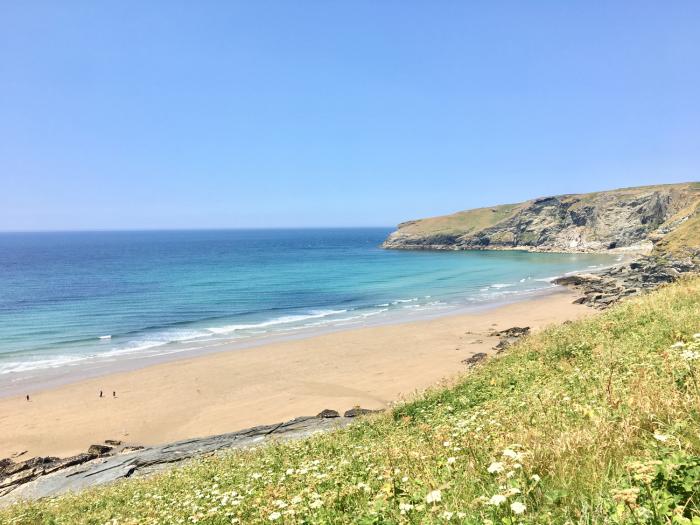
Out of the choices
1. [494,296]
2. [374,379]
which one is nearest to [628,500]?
[374,379]

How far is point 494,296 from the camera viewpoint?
54.2 m

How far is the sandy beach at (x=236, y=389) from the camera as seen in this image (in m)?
20.6

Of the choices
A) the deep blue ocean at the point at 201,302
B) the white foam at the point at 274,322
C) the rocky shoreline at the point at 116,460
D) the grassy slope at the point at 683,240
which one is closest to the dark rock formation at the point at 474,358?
the rocky shoreline at the point at 116,460

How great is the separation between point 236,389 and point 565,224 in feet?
445

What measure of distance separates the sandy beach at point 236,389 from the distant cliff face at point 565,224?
81901 millimetres

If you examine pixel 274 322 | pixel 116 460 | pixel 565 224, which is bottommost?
pixel 274 322

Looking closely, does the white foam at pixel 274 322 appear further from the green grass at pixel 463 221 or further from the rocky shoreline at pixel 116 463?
the green grass at pixel 463 221

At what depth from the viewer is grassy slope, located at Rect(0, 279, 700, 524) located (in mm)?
3182

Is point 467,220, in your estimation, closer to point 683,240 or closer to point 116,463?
point 683,240

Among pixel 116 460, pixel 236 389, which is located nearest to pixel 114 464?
pixel 116 460

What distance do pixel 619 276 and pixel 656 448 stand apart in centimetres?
6300

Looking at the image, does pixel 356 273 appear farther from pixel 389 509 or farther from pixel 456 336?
pixel 389 509

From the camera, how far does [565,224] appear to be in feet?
440

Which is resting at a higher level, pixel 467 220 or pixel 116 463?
pixel 467 220
